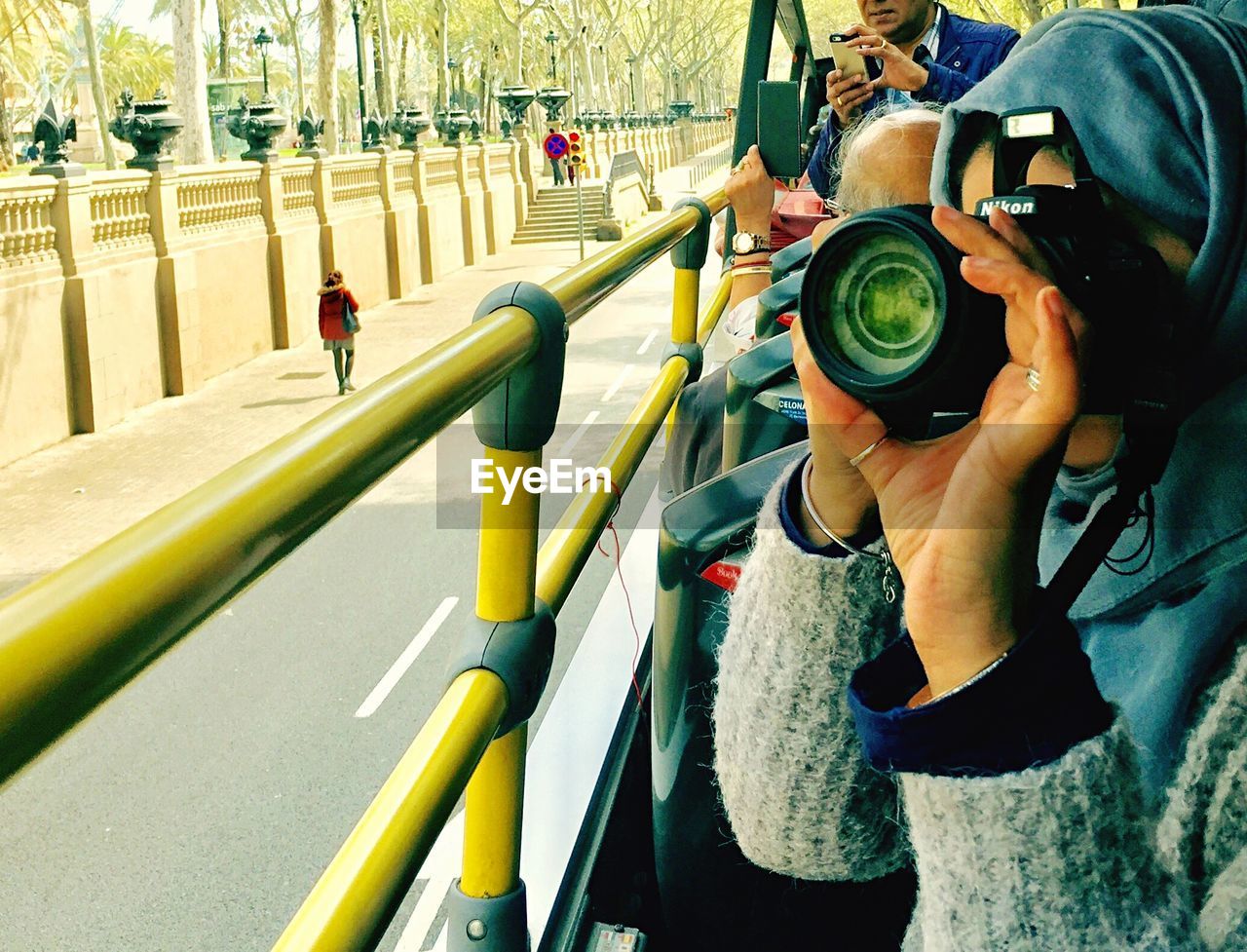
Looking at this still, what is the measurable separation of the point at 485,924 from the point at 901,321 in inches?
31.5

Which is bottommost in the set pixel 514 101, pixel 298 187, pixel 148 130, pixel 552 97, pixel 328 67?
pixel 298 187

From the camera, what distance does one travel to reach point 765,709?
138 cm

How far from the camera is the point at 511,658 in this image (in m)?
1.31

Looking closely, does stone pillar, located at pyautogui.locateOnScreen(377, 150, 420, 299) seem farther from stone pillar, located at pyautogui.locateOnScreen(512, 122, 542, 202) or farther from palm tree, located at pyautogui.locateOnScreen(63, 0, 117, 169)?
stone pillar, located at pyautogui.locateOnScreen(512, 122, 542, 202)

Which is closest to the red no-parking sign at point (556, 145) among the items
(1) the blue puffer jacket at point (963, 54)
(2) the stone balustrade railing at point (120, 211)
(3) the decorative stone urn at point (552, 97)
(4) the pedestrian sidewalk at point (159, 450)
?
(3) the decorative stone urn at point (552, 97)

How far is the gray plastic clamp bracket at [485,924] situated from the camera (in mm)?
1446

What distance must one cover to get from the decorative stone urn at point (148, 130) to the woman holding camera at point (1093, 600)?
1583cm

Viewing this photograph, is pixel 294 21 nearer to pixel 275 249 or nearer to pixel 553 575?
pixel 275 249

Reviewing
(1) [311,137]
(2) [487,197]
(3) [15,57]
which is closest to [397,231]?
(1) [311,137]

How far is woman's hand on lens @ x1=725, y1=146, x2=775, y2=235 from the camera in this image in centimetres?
280

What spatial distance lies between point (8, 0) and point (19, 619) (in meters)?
57.9

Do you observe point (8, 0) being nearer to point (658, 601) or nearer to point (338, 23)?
point (338, 23)

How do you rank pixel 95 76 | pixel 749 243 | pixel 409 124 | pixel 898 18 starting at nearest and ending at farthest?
1. pixel 749 243
2. pixel 898 18
3. pixel 409 124
4. pixel 95 76

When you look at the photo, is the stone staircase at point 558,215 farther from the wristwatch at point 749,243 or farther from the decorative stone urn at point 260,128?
the wristwatch at point 749,243
